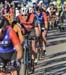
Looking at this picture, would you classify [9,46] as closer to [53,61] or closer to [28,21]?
[28,21]

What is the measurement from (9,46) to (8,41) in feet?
0.68

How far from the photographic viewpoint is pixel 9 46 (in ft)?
24.0

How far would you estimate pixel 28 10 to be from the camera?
34.6ft

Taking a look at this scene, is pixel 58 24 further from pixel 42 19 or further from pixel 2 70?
pixel 2 70

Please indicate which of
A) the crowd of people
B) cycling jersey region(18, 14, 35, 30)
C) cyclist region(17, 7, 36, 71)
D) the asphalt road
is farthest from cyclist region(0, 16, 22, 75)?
the asphalt road

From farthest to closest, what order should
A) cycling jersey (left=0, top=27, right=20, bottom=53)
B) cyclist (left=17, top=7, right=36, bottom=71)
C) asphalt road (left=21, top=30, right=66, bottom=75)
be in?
1. asphalt road (left=21, top=30, right=66, bottom=75)
2. cyclist (left=17, top=7, right=36, bottom=71)
3. cycling jersey (left=0, top=27, right=20, bottom=53)

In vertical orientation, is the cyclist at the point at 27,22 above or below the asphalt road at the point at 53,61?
above

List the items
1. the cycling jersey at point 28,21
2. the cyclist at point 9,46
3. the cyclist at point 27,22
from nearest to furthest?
the cyclist at point 9,46 < the cyclist at point 27,22 < the cycling jersey at point 28,21

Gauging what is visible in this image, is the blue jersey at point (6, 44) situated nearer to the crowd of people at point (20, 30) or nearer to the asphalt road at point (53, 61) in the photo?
the crowd of people at point (20, 30)

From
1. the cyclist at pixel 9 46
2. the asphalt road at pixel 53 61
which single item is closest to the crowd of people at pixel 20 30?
the cyclist at pixel 9 46

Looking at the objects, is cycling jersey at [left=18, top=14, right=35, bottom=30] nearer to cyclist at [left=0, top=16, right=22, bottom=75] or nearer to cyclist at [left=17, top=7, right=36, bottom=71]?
cyclist at [left=17, top=7, right=36, bottom=71]

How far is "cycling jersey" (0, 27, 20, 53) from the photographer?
6.96 m

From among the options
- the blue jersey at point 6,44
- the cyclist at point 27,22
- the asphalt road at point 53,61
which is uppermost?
the blue jersey at point 6,44

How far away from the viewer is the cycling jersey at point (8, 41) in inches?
274
